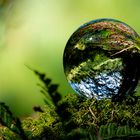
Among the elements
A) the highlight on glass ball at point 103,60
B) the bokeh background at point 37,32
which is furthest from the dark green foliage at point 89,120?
the bokeh background at point 37,32

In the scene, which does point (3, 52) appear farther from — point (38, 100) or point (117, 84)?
point (117, 84)

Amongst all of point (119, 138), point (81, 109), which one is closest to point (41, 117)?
point (81, 109)

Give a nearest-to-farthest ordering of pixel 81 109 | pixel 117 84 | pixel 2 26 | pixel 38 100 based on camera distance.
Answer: pixel 81 109 → pixel 117 84 → pixel 38 100 → pixel 2 26

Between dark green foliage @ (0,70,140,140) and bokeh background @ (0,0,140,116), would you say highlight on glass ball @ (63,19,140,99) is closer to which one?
dark green foliage @ (0,70,140,140)

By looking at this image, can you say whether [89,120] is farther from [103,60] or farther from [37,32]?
[37,32]

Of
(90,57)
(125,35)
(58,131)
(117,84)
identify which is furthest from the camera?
(125,35)

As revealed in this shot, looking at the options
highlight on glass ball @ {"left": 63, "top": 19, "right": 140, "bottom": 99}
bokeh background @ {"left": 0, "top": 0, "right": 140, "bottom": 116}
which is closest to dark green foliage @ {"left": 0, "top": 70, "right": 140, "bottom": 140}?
highlight on glass ball @ {"left": 63, "top": 19, "right": 140, "bottom": 99}
